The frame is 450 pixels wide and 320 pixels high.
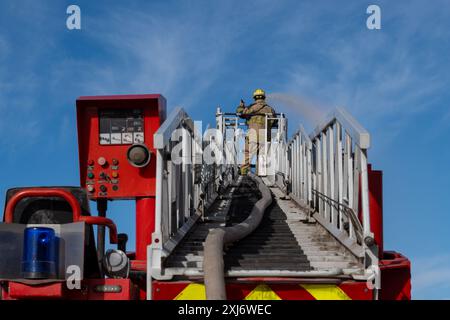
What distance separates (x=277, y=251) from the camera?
242 inches

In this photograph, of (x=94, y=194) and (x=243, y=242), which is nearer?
(x=243, y=242)

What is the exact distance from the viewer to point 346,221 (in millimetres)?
6391

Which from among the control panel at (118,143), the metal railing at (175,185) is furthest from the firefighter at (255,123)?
the control panel at (118,143)

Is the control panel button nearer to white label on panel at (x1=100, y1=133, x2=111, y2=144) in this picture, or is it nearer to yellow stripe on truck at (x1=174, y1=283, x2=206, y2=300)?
white label on panel at (x1=100, y1=133, x2=111, y2=144)

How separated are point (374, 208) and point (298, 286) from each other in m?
1.69

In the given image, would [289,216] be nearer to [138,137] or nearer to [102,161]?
[138,137]

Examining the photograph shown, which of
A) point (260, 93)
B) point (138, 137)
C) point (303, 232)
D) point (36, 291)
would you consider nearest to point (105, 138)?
point (138, 137)

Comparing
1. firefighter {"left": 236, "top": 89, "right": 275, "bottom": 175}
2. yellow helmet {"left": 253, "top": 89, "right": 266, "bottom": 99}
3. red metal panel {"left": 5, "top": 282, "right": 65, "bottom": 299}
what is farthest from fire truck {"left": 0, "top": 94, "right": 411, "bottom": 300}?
yellow helmet {"left": 253, "top": 89, "right": 266, "bottom": 99}

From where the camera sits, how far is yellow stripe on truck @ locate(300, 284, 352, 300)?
4.99m

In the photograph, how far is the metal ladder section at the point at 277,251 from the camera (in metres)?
5.14

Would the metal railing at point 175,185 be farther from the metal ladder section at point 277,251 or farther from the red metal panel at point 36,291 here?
the red metal panel at point 36,291
